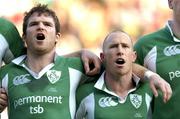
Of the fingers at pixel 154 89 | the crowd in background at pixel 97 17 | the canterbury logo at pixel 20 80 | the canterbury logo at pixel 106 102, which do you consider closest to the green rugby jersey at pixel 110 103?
the canterbury logo at pixel 106 102

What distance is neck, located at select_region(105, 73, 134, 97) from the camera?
2246 mm

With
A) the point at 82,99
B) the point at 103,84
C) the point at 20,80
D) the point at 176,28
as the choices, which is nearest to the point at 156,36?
the point at 176,28

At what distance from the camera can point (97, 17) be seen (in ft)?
18.2

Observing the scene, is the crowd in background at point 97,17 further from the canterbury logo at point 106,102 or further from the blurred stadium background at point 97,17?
the canterbury logo at point 106,102

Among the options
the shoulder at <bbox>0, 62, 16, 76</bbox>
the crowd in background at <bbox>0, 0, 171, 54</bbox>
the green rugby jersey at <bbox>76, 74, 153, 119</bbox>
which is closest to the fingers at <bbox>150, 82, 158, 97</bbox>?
the green rugby jersey at <bbox>76, 74, 153, 119</bbox>

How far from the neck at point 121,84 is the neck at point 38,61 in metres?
0.31

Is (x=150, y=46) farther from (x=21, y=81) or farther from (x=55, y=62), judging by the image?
(x=21, y=81)

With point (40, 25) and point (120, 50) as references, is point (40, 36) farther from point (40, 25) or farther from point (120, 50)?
point (120, 50)

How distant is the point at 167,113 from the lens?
2.31 m

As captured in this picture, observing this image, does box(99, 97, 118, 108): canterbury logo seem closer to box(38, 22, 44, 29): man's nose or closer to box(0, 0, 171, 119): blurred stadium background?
box(38, 22, 44, 29): man's nose

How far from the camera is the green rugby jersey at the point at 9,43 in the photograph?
2369 mm

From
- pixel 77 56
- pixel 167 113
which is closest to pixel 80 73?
pixel 77 56

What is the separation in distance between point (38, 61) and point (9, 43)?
7.8 inches

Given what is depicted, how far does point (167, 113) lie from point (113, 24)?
10.6ft
